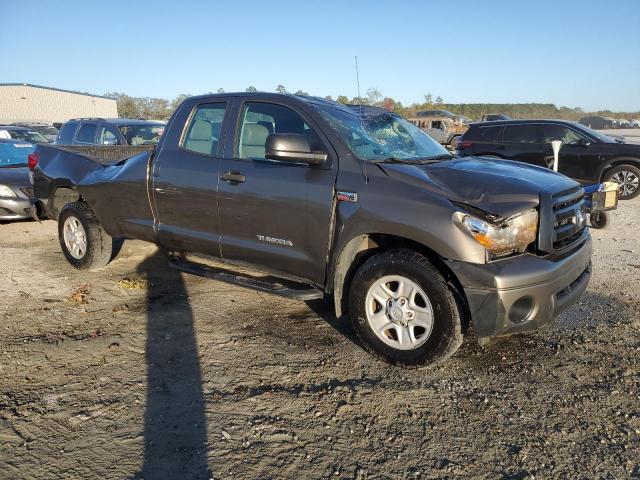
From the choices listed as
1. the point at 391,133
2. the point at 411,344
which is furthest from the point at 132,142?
the point at 411,344

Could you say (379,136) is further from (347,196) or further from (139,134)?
(139,134)

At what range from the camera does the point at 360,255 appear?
365 centimetres

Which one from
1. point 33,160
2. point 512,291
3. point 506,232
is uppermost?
point 33,160

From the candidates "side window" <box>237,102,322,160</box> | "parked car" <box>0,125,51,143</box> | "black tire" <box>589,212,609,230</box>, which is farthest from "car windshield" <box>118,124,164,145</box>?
"black tire" <box>589,212,609,230</box>

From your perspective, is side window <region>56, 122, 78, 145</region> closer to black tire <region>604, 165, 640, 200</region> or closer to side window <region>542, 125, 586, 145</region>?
side window <region>542, 125, 586, 145</region>

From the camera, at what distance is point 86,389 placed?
3139 mm

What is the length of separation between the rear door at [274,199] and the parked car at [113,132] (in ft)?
18.7

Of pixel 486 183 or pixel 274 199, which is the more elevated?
pixel 486 183

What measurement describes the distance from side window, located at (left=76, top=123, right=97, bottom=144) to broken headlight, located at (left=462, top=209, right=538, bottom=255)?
8.74 m

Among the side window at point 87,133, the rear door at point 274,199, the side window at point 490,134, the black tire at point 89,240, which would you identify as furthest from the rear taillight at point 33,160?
the side window at point 490,134

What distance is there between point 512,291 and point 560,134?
8.93 m

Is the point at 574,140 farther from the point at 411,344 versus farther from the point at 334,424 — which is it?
the point at 334,424

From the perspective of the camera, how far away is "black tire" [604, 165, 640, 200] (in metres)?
10.1

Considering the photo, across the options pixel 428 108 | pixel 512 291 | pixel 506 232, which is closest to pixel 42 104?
pixel 428 108
